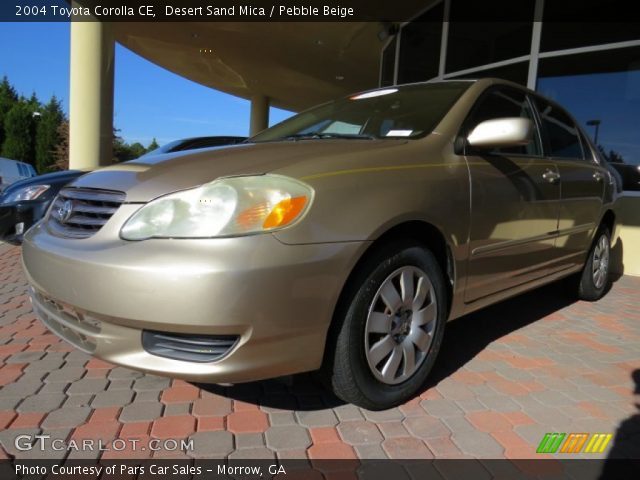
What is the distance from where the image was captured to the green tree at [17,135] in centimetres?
3666

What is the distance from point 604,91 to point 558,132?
11.8ft

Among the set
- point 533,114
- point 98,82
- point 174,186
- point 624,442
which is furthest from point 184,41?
point 624,442

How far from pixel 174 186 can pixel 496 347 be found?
2339 millimetres

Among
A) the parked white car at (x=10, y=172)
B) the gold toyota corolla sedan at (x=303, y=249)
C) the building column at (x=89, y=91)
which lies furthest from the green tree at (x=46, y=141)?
the gold toyota corolla sedan at (x=303, y=249)

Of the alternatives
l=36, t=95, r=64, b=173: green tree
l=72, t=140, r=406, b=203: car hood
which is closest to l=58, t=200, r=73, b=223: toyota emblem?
l=72, t=140, r=406, b=203: car hood

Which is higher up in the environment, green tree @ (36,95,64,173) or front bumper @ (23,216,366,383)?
green tree @ (36,95,64,173)

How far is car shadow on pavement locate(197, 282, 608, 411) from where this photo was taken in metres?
2.36

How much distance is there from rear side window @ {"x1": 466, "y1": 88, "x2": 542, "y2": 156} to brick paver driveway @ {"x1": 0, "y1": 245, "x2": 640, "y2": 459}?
1.28m

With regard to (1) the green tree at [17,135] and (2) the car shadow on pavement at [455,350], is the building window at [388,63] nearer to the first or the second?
(2) the car shadow on pavement at [455,350]

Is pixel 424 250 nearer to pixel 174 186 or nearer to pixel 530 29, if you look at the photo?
pixel 174 186

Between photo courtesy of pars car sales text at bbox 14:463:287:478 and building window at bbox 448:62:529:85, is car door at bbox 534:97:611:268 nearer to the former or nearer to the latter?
photo courtesy of pars car sales text at bbox 14:463:287:478

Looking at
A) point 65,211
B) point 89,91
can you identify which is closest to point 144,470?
point 65,211

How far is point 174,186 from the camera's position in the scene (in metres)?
1.90

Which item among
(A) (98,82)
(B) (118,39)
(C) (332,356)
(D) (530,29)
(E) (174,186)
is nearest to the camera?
(E) (174,186)
